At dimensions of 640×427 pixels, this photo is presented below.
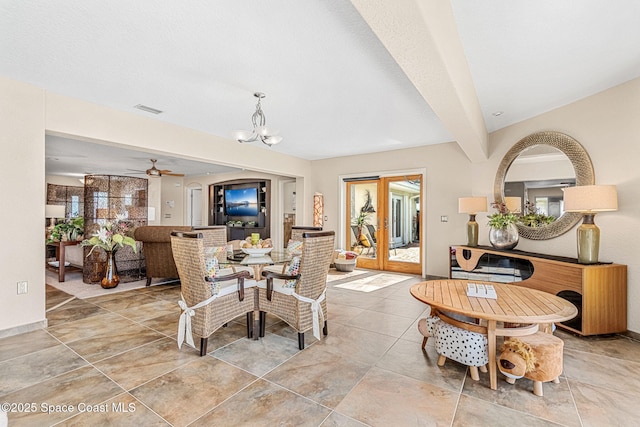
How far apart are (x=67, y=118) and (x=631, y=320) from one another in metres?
6.44

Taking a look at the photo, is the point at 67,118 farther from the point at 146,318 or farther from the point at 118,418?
the point at 118,418

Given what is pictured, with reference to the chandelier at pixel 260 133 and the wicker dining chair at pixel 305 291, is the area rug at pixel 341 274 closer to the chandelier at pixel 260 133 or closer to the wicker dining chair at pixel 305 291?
the wicker dining chair at pixel 305 291

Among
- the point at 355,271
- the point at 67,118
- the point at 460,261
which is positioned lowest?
the point at 355,271

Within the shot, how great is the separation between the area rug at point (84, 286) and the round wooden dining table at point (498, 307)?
4596mm

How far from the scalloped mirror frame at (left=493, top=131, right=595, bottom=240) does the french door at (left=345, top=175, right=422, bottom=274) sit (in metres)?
1.74

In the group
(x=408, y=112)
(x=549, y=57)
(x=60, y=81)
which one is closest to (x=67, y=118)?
(x=60, y=81)

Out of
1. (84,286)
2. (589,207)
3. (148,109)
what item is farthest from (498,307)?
(84,286)

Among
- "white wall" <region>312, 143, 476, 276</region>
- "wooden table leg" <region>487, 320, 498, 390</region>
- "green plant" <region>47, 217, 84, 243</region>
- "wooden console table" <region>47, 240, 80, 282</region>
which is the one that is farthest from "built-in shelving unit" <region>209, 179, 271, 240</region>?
"wooden table leg" <region>487, 320, 498, 390</region>

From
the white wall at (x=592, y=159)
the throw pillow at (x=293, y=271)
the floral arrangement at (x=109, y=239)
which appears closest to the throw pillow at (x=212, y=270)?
the throw pillow at (x=293, y=271)

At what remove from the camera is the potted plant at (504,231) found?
4.04m

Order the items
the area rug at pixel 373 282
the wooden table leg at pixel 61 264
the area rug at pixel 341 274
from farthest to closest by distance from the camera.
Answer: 1. the area rug at pixel 341 274
2. the wooden table leg at pixel 61 264
3. the area rug at pixel 373 282

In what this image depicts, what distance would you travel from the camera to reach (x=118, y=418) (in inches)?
69.2

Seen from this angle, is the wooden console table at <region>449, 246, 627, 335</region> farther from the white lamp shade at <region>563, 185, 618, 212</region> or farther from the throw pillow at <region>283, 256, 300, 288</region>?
the throw pillow at <region>283, 256, 300, 288</region>

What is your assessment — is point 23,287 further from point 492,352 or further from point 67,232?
point 492,352
